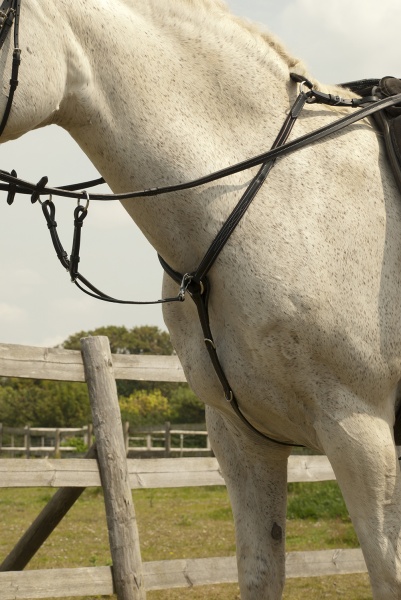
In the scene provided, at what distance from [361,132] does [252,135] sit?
0.46 m

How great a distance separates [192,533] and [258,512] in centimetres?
717

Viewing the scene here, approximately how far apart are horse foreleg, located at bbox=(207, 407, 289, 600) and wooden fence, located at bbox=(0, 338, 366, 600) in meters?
2.26

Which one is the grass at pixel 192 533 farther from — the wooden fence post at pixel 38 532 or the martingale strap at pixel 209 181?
A: the martingale strap at pixel 209 181

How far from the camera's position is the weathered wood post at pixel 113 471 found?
18.6ft

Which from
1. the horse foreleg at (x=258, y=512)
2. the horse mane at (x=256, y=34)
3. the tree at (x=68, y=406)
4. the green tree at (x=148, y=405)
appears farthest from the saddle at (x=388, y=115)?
the green tree at (x=148, y=405)

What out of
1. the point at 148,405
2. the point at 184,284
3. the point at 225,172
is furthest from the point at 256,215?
the point at 148,405

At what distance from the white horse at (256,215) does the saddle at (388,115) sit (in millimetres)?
63

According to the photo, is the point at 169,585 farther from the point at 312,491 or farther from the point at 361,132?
the point at 312,491

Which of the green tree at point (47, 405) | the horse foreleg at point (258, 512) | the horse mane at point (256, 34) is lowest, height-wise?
the horse foreleg at point (258, 512)

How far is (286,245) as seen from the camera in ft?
9.78

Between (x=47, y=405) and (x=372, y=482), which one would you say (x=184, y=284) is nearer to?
(x=372, y=482)

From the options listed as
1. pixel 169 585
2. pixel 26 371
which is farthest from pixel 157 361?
pixel 169 585

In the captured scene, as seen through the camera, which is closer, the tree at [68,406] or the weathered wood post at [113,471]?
the weathered wood post at [113,471]

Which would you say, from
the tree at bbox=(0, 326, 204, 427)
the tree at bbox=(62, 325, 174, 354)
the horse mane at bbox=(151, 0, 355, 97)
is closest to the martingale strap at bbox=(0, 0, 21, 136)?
the horse mane at bbox=(151, 0, 355, 97)
